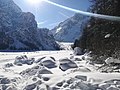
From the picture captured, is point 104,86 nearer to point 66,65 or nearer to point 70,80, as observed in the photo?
point 70,80

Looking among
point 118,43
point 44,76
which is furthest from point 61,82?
point 118,43

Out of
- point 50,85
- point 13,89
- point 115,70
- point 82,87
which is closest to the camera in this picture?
point 82,87

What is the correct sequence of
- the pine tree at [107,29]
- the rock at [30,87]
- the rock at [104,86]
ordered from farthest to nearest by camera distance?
the pine tree at [107,29] → the rock at [30,87] → the rock at [104,86]

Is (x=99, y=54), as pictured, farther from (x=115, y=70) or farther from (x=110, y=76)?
(x=110, y=76)

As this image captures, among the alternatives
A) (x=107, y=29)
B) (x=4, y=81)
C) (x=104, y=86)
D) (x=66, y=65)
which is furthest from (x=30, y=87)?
(x=66, y=65)

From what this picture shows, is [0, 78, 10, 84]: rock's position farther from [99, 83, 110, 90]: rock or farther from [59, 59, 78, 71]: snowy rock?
[99, 83, 110, 90]: rock

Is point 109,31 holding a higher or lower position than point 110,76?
higher

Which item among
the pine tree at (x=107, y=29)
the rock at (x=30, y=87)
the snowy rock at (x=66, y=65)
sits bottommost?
the snowy rock at (x=66, y=65)

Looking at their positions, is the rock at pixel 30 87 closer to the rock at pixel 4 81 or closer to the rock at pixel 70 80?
the rock at pixel 70 80

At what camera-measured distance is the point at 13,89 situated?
1342cm

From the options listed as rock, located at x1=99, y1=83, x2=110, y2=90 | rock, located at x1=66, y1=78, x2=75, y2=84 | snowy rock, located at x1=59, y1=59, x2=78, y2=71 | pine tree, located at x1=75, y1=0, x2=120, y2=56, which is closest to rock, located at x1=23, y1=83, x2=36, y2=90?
rock, located at x1=66, y1=78, x2=75, y2=84

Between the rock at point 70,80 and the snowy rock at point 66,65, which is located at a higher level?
the rock at point 70,80

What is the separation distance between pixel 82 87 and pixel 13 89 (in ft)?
12.1

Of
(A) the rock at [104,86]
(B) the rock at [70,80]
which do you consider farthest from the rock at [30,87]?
(A) the rock at [104,86]
